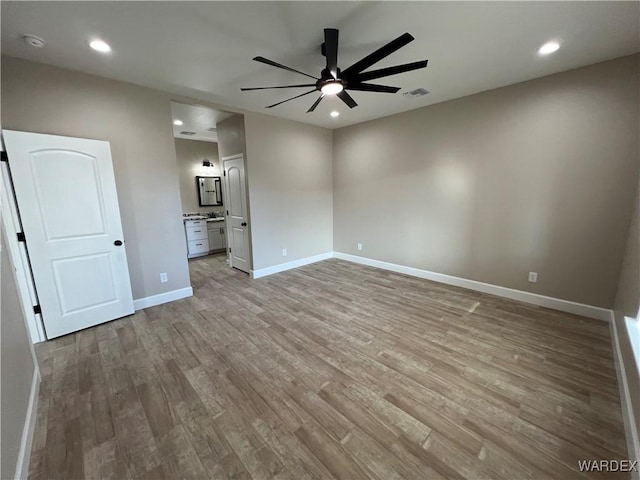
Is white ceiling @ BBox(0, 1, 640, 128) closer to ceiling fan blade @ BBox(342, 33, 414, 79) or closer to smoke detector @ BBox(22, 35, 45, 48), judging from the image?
smoke detector @ BBox(22, 35, 45, 48)

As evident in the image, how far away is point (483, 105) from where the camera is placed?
350 centimetres

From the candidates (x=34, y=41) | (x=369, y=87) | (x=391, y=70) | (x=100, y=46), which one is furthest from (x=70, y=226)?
(x=391, y=70)

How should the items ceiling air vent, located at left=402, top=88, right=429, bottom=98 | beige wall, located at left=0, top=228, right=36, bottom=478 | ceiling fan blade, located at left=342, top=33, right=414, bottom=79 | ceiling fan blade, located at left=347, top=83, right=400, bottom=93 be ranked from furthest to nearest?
1. ceiling air vent, located at left=402, top=88, right=429, bottom=98
2. ceiling fan blade, located at left=347, top=83, right=400, bottom=93
3. ceiling fan blade, located at left=342, top=33, right=414, bottom=79
4. beige wall, located at left=0, top=228, right=36, bottom=478

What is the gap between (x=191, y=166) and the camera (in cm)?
665

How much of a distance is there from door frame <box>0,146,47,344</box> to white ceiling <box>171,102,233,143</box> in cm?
215

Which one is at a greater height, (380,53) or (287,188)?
(380,53)

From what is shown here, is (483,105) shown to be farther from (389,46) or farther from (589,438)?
(589,438)

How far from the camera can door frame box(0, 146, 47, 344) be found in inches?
94.3

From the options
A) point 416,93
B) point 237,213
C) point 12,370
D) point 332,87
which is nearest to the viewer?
point 12,370

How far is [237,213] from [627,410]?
510 cm

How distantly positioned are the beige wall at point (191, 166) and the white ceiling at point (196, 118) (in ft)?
1.51

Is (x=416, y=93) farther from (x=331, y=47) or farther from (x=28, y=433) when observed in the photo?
(x=28, y=433)

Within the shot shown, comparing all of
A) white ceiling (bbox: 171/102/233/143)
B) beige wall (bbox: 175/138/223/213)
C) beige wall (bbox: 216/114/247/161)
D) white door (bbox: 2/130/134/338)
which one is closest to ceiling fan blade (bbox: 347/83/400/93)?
beige wall (bbox: 216/114/247/161)
